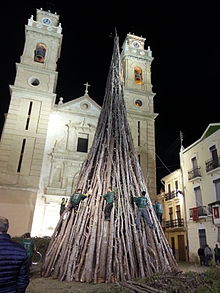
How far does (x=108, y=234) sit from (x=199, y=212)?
40.1ft

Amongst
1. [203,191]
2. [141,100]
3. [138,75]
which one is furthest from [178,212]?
[138,75]

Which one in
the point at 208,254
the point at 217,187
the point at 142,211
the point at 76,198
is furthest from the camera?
the point at 217,187

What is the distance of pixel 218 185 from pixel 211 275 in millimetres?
13075

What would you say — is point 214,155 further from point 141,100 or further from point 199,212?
point 141,100

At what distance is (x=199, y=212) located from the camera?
17.1m

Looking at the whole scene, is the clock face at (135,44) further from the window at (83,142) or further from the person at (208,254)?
the person at (208,254)

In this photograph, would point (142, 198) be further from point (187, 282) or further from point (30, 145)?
point (30, 145)

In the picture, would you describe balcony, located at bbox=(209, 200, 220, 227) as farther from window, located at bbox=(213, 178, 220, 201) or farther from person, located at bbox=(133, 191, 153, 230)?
person, located at bbox=(133, 191, 153, 230)

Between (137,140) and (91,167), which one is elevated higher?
(137,140)

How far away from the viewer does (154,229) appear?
760 centimetres

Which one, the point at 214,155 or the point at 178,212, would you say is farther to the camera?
the point at 178,212

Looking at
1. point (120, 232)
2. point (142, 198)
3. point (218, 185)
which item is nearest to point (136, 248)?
point (120, 232)

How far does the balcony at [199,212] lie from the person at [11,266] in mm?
16148

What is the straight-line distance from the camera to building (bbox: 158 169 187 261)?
19.9 m
